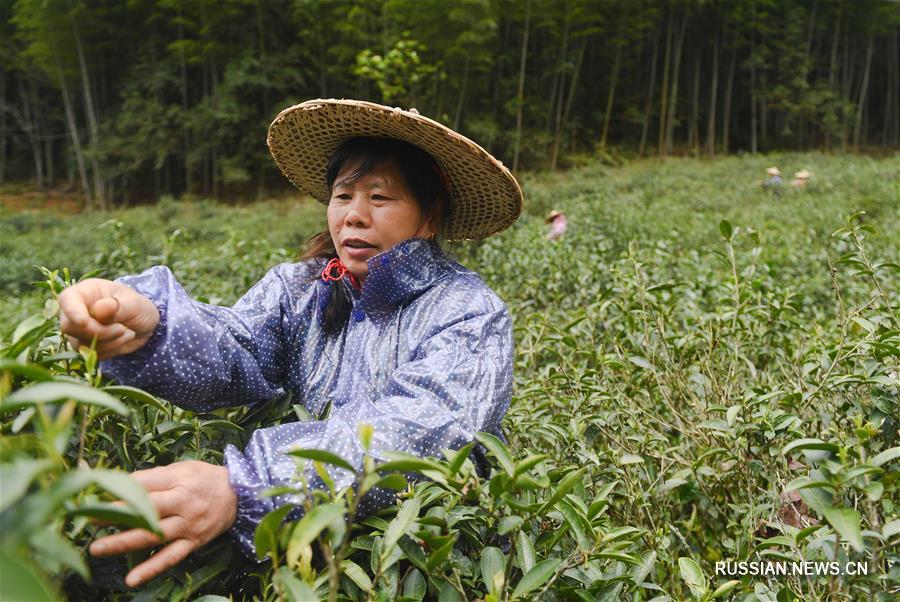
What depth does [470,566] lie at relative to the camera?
0.77 metres

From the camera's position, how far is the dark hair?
4.14 feet

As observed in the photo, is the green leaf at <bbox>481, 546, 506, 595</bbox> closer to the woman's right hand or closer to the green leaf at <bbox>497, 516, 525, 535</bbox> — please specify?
the green leaf at <bbox>497, 516, 525, 535</bbox>

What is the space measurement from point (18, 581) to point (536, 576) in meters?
0.51

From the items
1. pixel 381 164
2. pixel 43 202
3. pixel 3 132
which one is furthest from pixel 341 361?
pixel 3 132

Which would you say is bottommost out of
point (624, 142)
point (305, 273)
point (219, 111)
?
point (624, 142)

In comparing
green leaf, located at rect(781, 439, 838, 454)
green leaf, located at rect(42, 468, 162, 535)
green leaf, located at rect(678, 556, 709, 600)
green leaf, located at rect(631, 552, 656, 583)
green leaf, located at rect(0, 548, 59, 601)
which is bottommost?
green leaf, located at rect(631, 552, 656, 583)

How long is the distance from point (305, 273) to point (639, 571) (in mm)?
858

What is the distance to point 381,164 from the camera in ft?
4.12

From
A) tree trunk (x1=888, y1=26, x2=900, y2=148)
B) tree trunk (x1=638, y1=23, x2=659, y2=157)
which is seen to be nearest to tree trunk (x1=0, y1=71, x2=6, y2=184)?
tree trunk (x1=638, y1=23, x2=659, y2=157)

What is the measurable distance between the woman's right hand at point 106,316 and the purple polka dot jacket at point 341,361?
0.12 ft

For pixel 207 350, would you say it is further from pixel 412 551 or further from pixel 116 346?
pixel 412 551

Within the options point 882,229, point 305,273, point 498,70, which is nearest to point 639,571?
point 305,273

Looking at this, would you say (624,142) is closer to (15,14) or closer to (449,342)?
(15,14)

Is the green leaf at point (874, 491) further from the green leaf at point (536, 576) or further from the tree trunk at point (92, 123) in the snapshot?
the tree trunk at point (92, 123)
